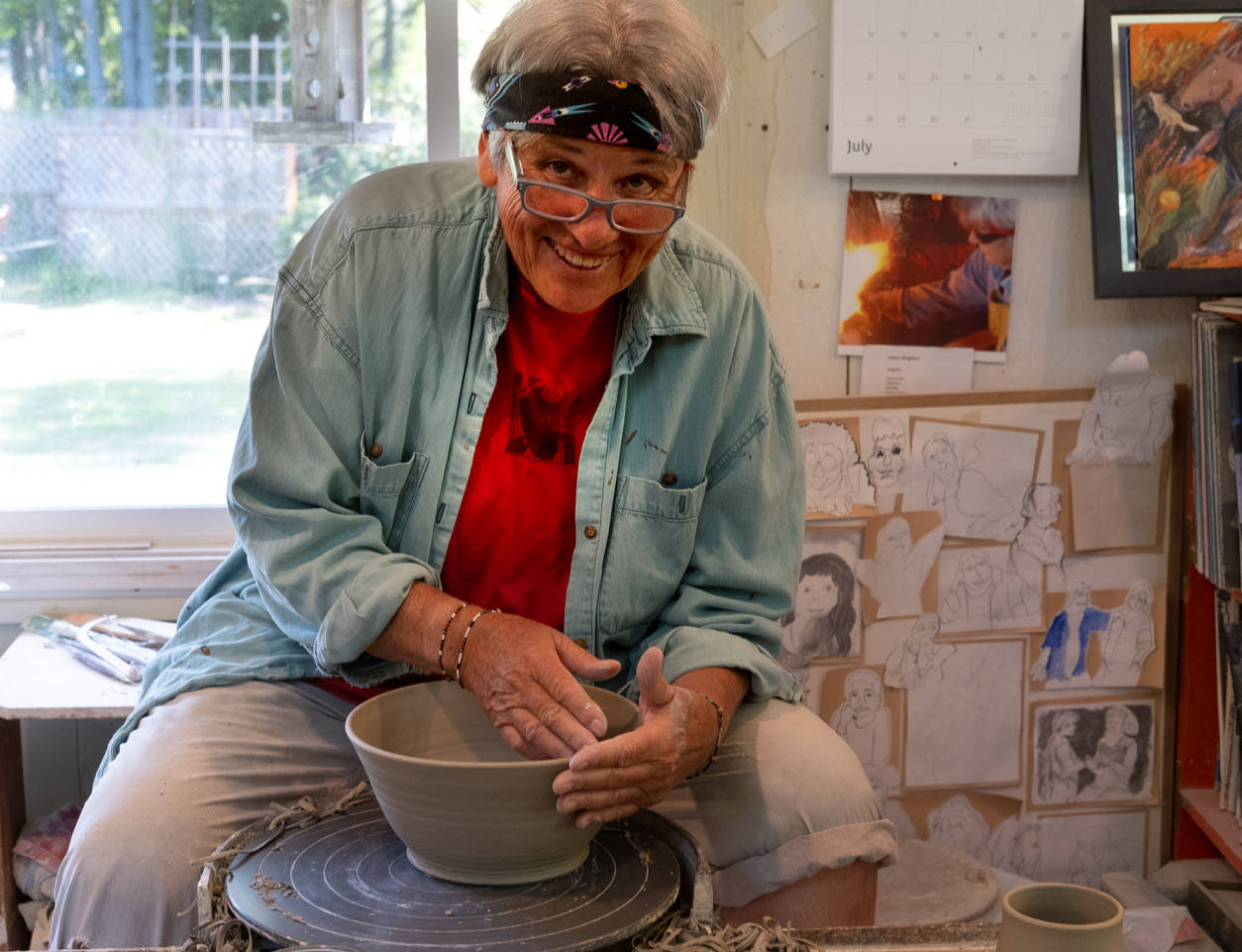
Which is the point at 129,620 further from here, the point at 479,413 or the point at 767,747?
the point at 767,747

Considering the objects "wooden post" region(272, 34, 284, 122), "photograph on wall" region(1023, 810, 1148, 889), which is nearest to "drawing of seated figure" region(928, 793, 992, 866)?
"photograph on wall" region(1023, 810, 1148, 889)

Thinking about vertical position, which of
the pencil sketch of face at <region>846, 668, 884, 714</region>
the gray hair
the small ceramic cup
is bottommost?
the pencil sketch of face at <region>846, 668, 884, 714</region>

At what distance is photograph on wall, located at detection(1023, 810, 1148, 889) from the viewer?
2.42 metres

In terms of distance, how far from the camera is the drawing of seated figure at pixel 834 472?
88.1 inches

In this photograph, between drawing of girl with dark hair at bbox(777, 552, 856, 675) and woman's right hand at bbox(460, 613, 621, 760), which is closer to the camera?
woman's right hand at bbox(460, 613, 621, 760)

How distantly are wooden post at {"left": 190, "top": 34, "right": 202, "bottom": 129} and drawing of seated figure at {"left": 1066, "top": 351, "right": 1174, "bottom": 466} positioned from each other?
1686mm

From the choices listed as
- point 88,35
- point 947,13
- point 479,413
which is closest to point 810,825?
point 479,413

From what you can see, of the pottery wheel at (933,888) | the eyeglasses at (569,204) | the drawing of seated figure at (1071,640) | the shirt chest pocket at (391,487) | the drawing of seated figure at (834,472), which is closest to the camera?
the eyeglasses at (569,204)

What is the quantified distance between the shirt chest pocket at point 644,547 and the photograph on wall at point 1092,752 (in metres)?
1.04

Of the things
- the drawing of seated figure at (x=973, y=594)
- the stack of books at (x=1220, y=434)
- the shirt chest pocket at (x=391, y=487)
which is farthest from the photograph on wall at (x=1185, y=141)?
the shirt chest pocket at (x=391, y=487)

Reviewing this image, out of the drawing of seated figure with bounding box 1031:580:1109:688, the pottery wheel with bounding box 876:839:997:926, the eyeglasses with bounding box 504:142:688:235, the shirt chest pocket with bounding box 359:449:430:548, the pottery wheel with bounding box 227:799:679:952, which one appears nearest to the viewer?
the pottery wheel with bounding box 227:799:679:952

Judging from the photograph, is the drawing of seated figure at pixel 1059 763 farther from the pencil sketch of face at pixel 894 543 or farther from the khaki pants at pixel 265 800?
the khaki pants at pixel 265 800

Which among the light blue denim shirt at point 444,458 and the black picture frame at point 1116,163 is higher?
the black picture frame at point 1116,163

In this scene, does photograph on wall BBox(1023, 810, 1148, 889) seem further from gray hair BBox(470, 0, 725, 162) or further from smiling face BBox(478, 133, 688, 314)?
gray hair BBox(470, 0, 725, 162)
